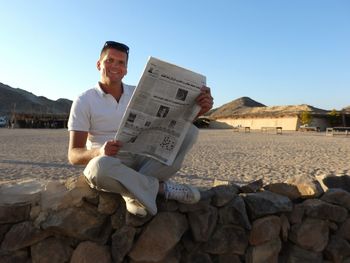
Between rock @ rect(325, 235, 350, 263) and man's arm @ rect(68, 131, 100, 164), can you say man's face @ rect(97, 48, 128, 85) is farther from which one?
rock @ rect(325, 235, 350, 263)

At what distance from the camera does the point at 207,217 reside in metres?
2.53

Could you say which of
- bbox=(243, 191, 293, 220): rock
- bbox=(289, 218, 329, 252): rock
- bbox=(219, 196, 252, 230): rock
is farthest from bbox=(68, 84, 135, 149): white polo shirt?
bbox=(289, 218, 329, 252): rock

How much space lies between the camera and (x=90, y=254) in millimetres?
2312

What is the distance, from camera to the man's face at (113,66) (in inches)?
102

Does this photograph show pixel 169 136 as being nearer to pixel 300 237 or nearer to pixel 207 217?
pixel 207 217

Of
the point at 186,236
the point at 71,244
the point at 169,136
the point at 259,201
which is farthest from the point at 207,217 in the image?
the point at 71,244

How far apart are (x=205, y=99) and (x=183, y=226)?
85cm

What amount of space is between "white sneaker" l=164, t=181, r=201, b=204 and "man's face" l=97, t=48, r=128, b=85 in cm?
83

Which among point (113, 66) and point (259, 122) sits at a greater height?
point (113, 66)

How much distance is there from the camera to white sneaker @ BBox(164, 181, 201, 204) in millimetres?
2418

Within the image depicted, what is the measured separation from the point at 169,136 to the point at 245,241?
92 cm

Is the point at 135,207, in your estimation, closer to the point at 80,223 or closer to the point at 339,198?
the point at 80,223

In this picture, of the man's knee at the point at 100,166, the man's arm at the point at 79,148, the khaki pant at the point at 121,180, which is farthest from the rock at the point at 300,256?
the man's arm at the point at 79,148

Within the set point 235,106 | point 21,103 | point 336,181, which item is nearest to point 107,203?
point 336,181
